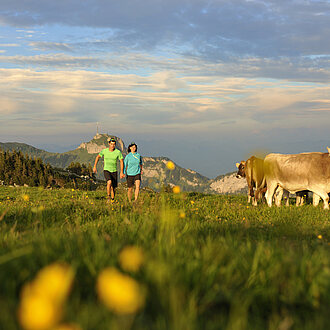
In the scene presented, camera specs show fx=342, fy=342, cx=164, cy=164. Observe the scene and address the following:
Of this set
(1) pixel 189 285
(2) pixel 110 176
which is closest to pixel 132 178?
(2) pixel 110 176

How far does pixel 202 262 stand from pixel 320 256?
66.5 inches

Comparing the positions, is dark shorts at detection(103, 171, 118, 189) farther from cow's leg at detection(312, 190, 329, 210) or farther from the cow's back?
cow's leg at detection(312, 190, 329, 210)

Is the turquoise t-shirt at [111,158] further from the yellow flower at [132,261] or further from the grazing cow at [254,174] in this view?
the yellow flower at [132,261]

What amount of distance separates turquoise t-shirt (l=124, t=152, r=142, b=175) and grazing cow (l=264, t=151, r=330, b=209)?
634cm

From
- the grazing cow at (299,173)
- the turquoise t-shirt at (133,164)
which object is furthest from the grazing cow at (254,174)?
the turquoise t-shirt at (133,164)

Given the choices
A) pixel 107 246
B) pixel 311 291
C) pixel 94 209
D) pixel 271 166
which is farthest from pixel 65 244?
pixel 271 166

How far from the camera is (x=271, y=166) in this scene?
1677 centimetres

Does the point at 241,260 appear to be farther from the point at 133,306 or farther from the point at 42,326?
the point at 42,326

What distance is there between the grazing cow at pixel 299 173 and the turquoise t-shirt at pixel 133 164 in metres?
6.34

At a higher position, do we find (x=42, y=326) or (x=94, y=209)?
(x=42, y=326)

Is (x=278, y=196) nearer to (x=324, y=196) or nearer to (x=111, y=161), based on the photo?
(x=324, y=196)

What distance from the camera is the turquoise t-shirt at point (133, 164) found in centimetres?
1540

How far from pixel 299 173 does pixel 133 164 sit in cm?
762

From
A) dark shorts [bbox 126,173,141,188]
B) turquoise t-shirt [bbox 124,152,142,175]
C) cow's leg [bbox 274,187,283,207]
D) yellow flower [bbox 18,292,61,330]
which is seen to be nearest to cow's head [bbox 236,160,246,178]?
cow's leg [bbox 274,187,283,207]
